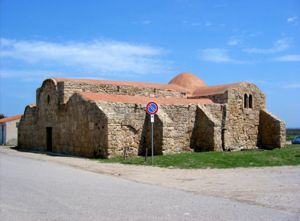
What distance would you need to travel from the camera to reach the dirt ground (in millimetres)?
8344

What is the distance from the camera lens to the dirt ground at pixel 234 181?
834 centimetres

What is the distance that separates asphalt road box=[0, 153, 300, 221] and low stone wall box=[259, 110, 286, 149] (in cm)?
1910

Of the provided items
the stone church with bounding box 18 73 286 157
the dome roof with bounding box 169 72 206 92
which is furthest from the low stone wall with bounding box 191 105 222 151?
the dome roof with bounding box 169 72 206 92

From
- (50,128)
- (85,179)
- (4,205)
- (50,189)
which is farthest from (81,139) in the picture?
(4,205)

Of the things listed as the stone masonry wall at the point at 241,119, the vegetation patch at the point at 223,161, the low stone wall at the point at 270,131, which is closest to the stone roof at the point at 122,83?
the stone masonry wall at the point at 241,119

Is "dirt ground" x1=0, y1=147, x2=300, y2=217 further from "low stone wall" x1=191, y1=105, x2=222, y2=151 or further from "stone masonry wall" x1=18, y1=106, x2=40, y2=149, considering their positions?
"stone masonry wall" x1=18, y1=106, x2=40, y2=149

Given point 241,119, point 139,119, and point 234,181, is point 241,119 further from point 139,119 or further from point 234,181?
point 234,181

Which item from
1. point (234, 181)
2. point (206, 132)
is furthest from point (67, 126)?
point (234, 181)

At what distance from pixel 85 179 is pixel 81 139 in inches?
417

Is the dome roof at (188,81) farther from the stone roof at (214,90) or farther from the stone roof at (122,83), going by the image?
the stone roof at (122,83)

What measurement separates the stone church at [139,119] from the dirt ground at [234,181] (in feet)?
15.9

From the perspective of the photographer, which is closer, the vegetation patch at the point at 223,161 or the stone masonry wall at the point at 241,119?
the vegetation patch at the point at 223,161

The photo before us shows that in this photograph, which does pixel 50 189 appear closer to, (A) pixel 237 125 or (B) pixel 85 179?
(B) pixel 85 179

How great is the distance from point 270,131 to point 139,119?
11.3 metres
